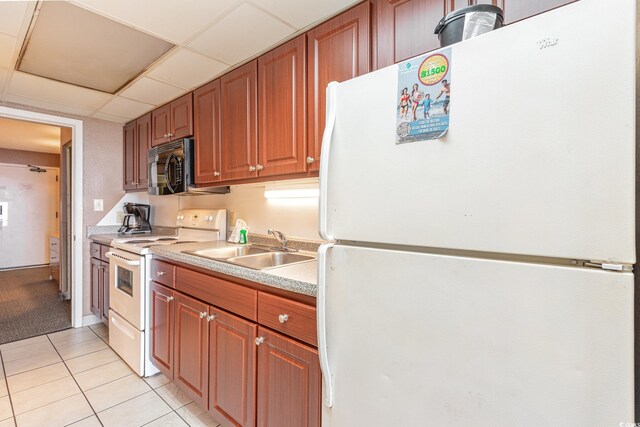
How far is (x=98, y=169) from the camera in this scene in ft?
Result: 10.6

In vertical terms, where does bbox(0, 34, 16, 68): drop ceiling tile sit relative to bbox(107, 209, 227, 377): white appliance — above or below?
above

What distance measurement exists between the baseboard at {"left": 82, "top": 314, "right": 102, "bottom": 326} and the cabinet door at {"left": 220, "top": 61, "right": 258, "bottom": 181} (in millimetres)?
2386

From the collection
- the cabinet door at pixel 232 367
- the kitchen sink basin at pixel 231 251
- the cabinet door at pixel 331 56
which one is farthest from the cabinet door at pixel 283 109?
the cabinet door at pixel 232 367

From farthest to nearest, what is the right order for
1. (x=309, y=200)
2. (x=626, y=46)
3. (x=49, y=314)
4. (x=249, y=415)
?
(x=49, y=314)
(x=309, y=200)
(x=249, y=415)
(x=626, y=46)

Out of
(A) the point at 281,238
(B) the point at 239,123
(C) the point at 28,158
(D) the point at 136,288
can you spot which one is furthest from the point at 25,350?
(C) the point at 28,158

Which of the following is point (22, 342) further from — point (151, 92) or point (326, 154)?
point (326, 154)

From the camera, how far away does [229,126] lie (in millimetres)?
2029

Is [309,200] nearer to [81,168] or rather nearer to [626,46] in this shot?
[626,46]

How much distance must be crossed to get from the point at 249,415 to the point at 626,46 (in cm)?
169

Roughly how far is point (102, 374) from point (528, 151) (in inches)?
111

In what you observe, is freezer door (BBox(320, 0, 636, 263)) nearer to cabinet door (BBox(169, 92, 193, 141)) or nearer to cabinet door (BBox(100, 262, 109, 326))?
cabinet door (BBox(169, 92, 193, 141))

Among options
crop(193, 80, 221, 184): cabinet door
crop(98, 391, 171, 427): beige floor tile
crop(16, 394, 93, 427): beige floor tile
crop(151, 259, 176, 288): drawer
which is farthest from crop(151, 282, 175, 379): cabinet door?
crop(193, 80, 221, 184): cabinet door

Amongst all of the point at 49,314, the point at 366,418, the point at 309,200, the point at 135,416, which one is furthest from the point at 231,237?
the point at 49,314

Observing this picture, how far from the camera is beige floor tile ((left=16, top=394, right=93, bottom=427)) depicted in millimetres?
1669
